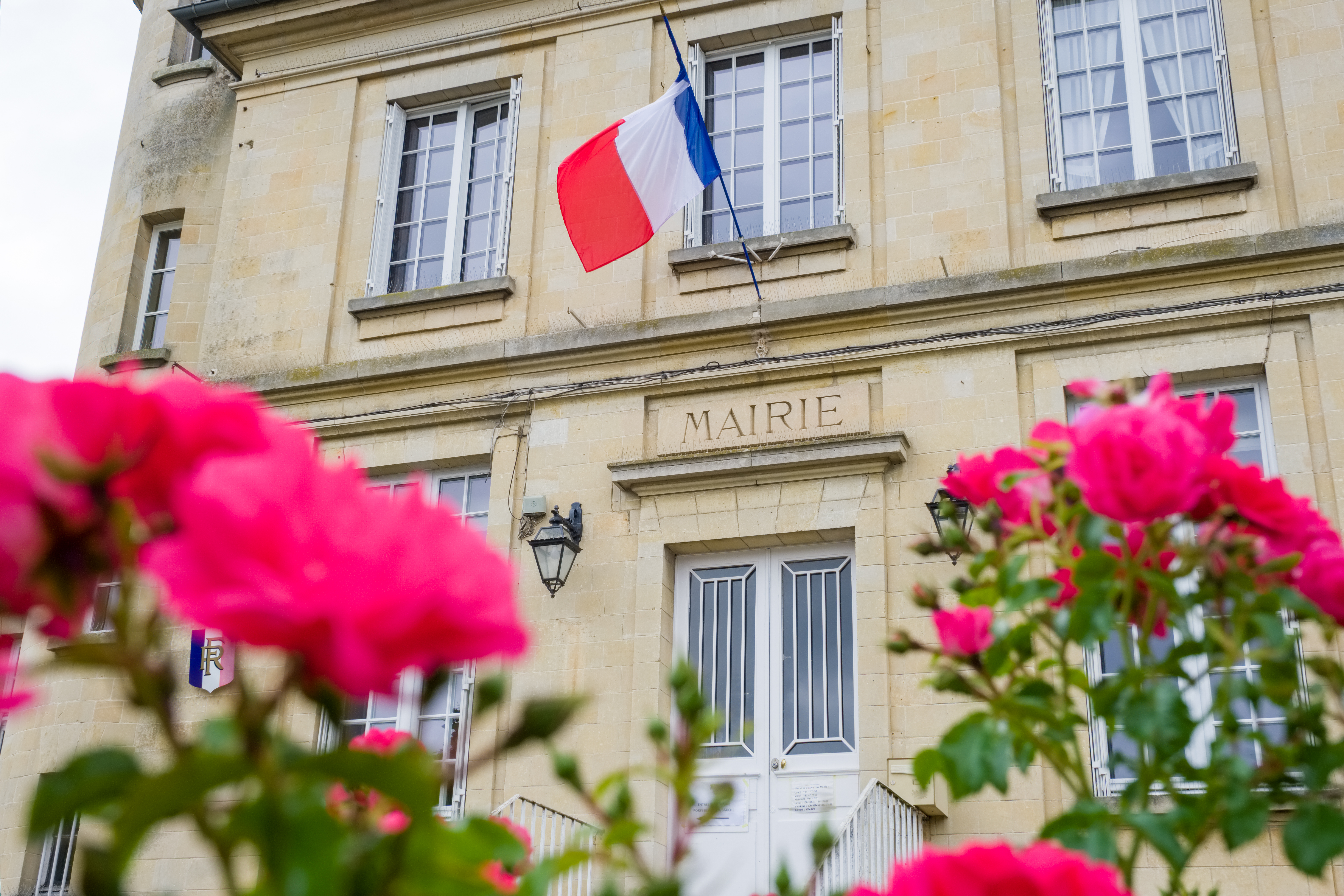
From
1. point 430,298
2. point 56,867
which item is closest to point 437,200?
point 430,298

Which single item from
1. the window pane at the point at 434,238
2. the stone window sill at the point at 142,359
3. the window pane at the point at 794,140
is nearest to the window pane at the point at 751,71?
the window pane at the point at 794,140

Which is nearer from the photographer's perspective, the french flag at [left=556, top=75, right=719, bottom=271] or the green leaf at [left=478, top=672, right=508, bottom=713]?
the green leaf at [left=478, top=672, right=508, bottom=713]

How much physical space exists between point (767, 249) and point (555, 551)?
2.56m

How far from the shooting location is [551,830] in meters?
7.62

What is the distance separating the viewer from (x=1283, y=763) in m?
1.68

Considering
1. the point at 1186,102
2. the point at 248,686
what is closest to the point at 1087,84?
the point at 1186,102

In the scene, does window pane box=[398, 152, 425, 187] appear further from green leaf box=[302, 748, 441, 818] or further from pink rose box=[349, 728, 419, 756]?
green leaf box=[302, 748, 441, 818]

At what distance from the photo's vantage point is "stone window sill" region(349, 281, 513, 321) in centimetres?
966

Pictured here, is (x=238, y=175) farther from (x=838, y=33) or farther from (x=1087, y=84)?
(x=1087, y=84)

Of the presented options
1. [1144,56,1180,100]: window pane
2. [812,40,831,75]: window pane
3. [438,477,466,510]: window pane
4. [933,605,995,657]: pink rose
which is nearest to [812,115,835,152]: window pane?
[812,40,831,75]: window pane

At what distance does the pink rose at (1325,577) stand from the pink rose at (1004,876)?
0.88 meters

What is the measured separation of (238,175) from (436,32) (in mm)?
2136

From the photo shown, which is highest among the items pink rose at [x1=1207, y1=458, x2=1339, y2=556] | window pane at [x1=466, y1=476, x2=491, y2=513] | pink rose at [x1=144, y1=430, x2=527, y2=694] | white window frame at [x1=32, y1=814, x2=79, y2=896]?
window pane at [x1=466, y1=476, x2=491, y2=513]

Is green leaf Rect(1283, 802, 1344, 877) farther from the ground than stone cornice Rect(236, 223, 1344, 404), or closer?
closer
